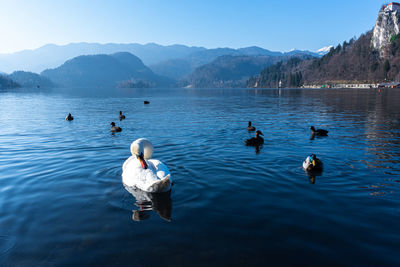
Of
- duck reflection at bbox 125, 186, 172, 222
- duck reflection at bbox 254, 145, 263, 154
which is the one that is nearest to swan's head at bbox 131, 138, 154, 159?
duck reflection at bbox 125, 186, 172, 222

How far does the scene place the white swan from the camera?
31.3 ft

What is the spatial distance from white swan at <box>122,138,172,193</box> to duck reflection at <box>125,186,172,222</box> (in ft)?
0.84

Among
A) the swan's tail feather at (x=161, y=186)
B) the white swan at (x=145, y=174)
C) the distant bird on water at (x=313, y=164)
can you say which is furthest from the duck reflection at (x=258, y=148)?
the swan's tail feather at (x=161, y=186)

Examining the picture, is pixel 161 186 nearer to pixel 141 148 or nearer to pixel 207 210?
pixel 207 210

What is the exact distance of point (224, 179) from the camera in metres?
11.8

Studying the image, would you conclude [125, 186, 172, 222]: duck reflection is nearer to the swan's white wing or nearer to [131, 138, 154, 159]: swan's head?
the swan's white wing

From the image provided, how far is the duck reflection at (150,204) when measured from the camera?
334 inches

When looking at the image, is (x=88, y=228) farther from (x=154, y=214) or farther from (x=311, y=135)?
(x=311, y=135)

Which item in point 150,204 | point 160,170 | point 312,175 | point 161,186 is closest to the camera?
point 150,204

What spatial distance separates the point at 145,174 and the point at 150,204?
3.87ft

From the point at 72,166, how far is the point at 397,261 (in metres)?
14.1

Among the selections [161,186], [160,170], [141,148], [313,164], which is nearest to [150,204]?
[161,186]

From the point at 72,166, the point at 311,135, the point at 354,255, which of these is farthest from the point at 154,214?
the point at 311,135

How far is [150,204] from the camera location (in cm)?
928
